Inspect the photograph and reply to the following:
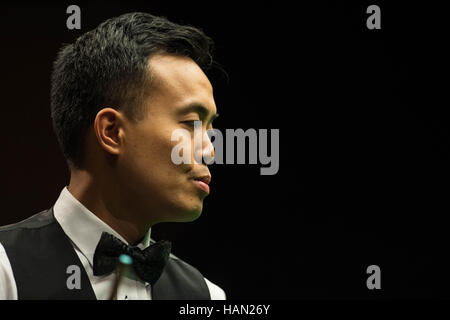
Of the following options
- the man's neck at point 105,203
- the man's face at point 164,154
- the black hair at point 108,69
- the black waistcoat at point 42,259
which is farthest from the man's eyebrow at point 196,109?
the black waistcoat at point 42,259

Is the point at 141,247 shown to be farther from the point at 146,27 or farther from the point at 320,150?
the point at 320,150

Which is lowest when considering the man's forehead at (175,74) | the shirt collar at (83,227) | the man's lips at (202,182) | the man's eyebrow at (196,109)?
the shirt collar at (83,227)

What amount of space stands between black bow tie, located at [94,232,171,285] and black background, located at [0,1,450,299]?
0.58 meters

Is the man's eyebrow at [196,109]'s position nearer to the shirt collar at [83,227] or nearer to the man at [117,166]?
the man at [117,166]

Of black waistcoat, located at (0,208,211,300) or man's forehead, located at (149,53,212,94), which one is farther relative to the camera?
man's forehead, located at (149,53,212,94)

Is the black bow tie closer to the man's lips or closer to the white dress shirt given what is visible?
the white dress shirt

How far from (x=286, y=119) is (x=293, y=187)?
0.27 metres

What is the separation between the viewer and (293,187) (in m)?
2.53

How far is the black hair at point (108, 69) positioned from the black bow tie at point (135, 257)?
0.27m

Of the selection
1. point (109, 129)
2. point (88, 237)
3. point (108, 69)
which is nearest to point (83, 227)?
point (88, 237)

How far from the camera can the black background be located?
247cm

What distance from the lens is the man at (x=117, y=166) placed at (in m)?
1.84

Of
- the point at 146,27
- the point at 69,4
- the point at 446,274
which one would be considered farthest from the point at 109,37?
the point at 446,274

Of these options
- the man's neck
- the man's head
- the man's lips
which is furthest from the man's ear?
the man's lips
